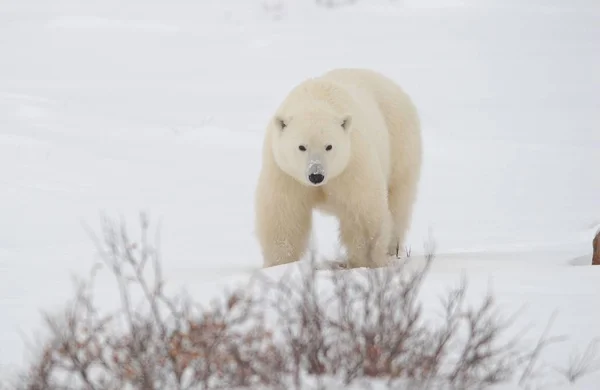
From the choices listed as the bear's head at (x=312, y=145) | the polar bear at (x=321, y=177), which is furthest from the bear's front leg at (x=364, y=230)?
the bear's head at (x=312, y=145)

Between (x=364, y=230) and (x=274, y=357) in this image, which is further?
(x=364, y=230)

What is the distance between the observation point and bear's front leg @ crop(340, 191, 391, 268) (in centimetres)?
515

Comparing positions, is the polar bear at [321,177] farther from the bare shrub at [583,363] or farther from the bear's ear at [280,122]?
the bare shrub at [583,363]

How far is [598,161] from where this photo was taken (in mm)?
10906

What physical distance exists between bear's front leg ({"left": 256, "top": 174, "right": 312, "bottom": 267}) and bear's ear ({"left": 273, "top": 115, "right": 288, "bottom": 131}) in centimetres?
35

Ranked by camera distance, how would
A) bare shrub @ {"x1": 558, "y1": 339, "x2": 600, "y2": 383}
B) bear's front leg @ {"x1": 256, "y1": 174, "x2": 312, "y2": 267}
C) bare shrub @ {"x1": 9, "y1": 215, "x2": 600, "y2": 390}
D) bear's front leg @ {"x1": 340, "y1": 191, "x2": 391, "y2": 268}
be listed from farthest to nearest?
bear's front leg @ {"x1": 256, "y1": 174, "x2": 312, "y2": 267}, bear's front leg @ {"x1": 340, "y1": 191, "x2": 391, "y2": 268}, bare shrub @ {"x1": 558, "y1": 339, "x2": 600, "y2": 383}, bare shrub @ {"x1": 9, "y1": 215, "x2": 600, "y2": 390}

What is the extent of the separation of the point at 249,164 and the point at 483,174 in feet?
9.14

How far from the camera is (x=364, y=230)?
5.20 meters

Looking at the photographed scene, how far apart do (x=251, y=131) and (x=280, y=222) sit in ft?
22.2

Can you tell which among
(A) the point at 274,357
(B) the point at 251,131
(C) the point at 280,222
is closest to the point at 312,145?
(C) the point at 280,222

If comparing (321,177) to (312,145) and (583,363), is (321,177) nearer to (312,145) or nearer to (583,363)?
(312,145)

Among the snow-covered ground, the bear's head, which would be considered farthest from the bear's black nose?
the snow-covered ground

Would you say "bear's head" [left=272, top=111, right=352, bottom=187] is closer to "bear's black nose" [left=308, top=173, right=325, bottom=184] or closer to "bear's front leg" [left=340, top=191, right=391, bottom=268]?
"bear's black nose" [left=308, top=173, right=325, bottom=184]

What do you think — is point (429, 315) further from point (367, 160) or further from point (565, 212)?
point (565, 212)
